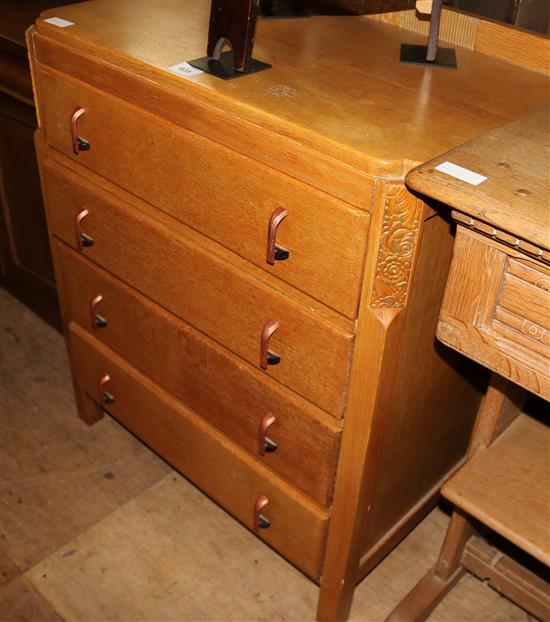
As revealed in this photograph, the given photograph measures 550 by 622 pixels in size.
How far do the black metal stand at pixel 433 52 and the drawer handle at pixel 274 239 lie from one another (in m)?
0.42

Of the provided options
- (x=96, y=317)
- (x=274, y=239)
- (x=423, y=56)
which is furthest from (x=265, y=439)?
(x=423, y=56)

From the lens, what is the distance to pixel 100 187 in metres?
1.60

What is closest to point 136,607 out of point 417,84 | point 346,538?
point 346,538

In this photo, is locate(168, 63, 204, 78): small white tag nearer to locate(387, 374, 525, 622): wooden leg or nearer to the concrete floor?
locate(387, 374, 525, 622): wooden leg

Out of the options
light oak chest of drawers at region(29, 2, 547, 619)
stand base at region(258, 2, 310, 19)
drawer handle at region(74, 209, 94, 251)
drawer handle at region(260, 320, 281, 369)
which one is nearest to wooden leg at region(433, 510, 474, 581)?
light oak chest of drawers at region(29, 2, 547, 619)

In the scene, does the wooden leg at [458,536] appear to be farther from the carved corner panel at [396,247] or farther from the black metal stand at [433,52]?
the black metal stand at [433,52]

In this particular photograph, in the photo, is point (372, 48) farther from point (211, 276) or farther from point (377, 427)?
point (377, 427)

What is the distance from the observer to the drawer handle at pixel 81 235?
1.67 m

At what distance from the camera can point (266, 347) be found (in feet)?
4.52

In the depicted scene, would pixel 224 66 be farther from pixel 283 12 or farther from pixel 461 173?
pixel 461 173

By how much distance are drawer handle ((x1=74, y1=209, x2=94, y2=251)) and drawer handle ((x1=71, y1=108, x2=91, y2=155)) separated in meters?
0.14

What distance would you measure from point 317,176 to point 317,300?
22cm

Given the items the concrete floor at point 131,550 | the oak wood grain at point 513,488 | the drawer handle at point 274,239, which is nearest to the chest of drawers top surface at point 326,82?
the drawer handle at point 274,239

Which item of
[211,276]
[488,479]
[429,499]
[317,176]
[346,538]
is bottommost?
[429,499]
